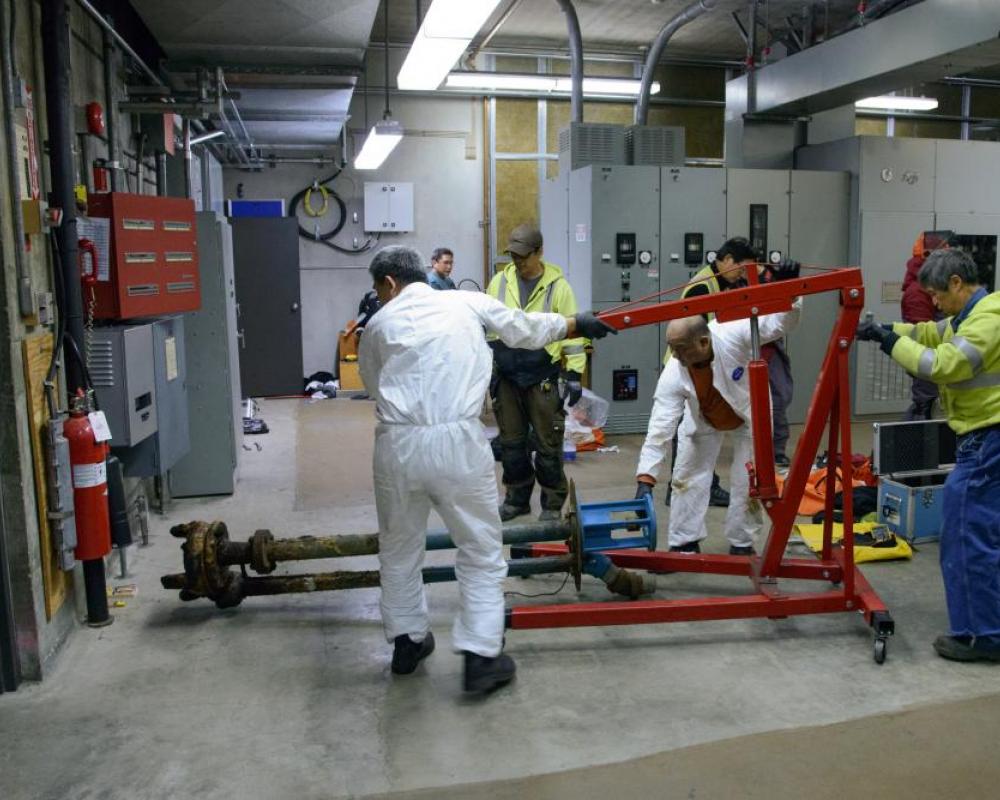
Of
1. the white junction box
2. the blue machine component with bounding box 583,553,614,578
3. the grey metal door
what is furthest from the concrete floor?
the white junction box

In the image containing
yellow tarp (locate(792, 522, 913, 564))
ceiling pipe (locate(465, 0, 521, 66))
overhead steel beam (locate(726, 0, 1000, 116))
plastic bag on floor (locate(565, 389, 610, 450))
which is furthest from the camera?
ceiling pipe (locate(465, 0, 521, 66))

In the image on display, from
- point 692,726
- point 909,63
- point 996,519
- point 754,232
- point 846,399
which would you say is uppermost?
point 909,63

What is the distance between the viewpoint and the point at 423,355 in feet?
10.1

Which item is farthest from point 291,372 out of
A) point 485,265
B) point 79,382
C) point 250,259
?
point 79,382

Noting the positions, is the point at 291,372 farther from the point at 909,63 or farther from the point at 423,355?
the point at 423,355

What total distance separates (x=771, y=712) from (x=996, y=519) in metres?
1.12

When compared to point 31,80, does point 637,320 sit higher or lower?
lower

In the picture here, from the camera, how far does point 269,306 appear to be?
10.6 meters

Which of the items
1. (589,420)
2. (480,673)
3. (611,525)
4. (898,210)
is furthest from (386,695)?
(898,210)

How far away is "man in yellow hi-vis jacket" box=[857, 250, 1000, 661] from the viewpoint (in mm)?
3270

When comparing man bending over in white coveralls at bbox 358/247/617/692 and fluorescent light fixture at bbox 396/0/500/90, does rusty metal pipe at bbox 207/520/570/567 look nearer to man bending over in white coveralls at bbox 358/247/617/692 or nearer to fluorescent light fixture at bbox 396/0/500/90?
man bending over in white coveralls at bbox 358/247/617/692

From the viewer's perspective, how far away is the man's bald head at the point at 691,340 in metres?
3.88

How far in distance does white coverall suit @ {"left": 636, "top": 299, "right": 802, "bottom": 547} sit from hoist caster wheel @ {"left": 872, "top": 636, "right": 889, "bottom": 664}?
3.43 ft

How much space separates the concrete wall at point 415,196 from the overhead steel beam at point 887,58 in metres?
3.83
